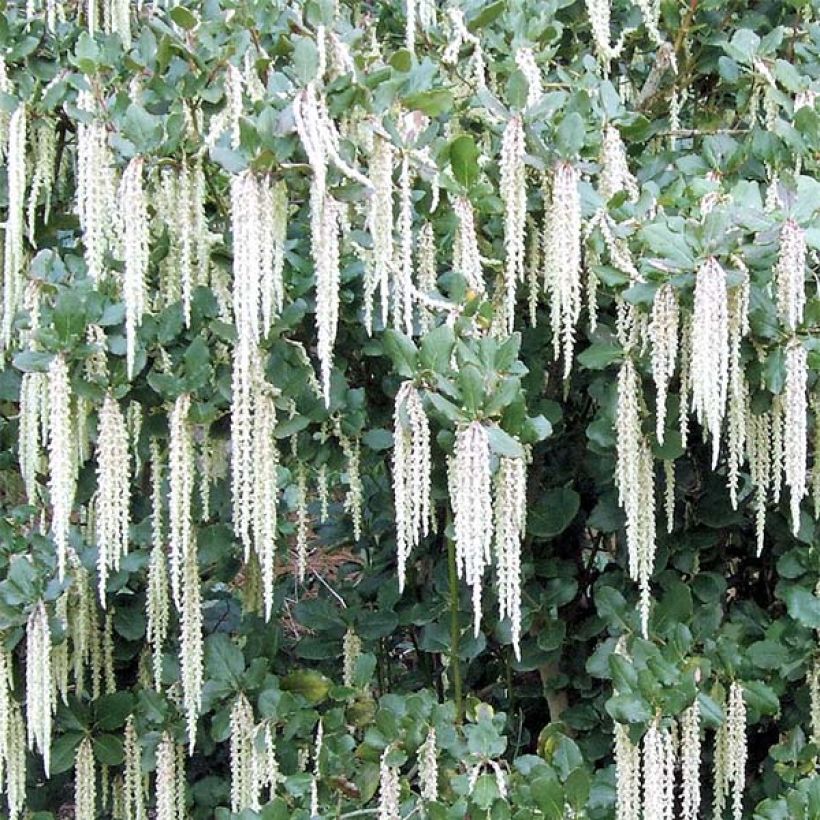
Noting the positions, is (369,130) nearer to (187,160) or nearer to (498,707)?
(187,160)

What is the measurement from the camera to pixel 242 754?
2648 millimetres

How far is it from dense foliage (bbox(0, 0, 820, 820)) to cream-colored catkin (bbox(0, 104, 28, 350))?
10mm

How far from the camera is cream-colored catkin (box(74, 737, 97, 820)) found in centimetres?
278

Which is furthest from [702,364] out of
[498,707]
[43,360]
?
[498,707]

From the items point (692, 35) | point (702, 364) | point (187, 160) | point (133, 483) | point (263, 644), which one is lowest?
point (263, 644)

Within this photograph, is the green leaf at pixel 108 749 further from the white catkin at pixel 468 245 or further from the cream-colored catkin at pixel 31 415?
the white catkin at pixel 468 245

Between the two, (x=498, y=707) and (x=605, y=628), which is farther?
(x=498, y=707)

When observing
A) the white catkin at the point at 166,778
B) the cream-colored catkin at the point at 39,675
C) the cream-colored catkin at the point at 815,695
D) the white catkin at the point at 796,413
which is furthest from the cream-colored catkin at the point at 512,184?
the white catkin at the point at 166,778

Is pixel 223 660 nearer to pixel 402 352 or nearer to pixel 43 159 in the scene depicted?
pixel 402 352

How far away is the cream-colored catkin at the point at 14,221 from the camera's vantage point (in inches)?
99.6

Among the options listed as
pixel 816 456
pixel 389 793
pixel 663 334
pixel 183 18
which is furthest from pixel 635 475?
pixel 183 18

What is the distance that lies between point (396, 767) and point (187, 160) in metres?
1.26

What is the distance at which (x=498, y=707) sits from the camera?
3248 mm

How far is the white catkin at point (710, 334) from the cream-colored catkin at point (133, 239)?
99 cm
